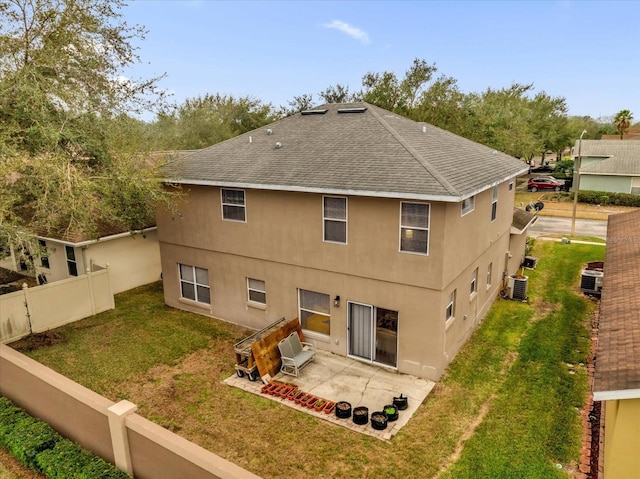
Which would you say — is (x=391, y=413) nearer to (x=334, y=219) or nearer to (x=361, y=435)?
(x=361, y=435)

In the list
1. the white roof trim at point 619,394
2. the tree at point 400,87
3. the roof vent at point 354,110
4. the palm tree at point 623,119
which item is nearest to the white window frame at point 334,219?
the roof vent at point 354,110

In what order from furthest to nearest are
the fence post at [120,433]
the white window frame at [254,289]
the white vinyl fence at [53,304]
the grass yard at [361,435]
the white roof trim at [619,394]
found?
the white window frame at [254,289] < the white vinyl fence at [53,304] < the grass yard at [361,435] < the fence post at [120,433] < the white roof trim at [619,394]

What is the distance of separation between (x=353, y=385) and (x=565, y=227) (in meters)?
26.0

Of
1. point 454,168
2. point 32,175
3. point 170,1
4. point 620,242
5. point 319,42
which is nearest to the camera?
point 32,175

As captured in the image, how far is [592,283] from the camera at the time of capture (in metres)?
17.2

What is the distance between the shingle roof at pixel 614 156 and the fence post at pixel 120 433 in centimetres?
4347

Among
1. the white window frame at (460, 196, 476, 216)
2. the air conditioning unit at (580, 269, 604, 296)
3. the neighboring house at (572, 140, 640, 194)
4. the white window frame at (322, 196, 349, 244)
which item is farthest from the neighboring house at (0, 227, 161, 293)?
the neighboring house at (572, 140, 640, 194)

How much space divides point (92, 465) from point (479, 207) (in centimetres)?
1191

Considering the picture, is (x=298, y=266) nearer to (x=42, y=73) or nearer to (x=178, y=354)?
(x=178, y=354)

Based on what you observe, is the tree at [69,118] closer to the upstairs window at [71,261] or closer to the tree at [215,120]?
the upstairs window at [71,261]

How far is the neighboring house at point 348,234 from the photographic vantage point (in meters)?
10.9

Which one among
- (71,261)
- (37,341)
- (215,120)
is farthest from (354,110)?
(215,120)

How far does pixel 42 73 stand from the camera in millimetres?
12094

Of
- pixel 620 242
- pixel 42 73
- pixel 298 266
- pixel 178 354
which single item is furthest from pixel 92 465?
pixel 620 242
